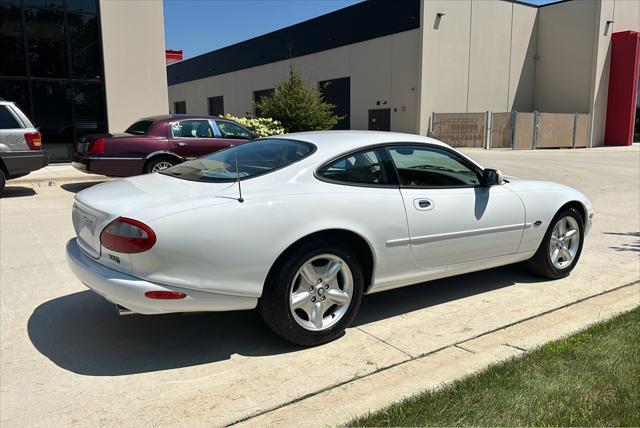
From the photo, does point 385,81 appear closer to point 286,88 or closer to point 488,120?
point 488,120

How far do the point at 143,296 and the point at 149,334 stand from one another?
2.89 feet

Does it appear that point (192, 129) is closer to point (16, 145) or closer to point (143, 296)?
point (16, 145)

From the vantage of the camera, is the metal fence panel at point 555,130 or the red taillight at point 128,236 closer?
the red taillight at point 128,236

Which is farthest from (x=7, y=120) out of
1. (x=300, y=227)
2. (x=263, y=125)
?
(x=263, y=125)

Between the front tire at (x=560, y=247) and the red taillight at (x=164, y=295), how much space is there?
3500 mm

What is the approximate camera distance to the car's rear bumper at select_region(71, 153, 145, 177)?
9984mm

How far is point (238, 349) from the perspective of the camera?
371 cm

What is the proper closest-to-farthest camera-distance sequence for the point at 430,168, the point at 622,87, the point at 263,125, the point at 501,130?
the point at 430,168
the point at 263,125
the point at 501,130
the point at 622,87

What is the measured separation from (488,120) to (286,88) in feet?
49.6

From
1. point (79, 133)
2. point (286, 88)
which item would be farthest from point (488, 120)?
point (79, 133)

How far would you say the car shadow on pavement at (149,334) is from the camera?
3533 millimetres

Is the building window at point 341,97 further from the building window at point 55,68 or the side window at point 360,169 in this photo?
the side window at point 360,169

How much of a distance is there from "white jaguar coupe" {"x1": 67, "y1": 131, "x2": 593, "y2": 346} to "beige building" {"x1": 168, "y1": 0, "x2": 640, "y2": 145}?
27186mm

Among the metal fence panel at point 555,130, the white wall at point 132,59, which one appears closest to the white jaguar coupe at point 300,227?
the white wall at point 132,59
